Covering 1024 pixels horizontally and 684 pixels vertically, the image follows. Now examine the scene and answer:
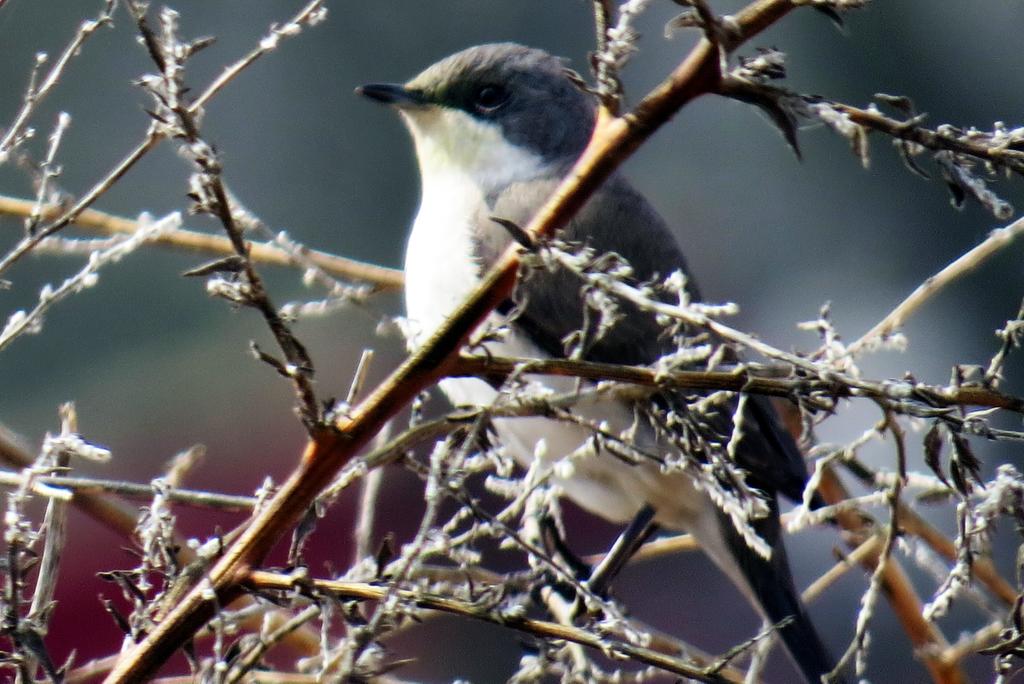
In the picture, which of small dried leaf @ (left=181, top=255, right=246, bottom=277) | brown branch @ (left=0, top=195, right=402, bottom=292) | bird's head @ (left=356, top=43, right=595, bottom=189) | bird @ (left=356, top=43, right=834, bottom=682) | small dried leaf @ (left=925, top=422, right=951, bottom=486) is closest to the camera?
small dried leaf @ (left=181, top=255, right=246, bottom=277)

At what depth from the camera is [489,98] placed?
10.2ft

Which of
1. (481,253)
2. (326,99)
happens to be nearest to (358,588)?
(481,253)

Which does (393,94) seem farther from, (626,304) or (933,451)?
(933,451)

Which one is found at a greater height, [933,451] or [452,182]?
[933,451]

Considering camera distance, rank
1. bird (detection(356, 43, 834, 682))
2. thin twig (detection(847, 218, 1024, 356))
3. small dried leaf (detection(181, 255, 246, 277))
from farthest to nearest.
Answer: bird (detection(356, 43, 834, 682)), thin twig (detection(847, 218, 1024, 356)), small dried leaf (detection(181, 255, 246, 277))

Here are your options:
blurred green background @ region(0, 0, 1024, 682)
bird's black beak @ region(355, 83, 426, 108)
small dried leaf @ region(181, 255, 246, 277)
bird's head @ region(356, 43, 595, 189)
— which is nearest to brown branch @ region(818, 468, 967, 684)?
small dried leaf @ region(181, 255, 246, 277)

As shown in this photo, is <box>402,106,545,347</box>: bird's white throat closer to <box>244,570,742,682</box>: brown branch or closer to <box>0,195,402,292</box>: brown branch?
<box>0,195,402,292</box>: brown branch

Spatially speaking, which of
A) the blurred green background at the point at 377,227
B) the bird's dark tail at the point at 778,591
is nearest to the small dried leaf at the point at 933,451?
the bird's dark tail at the point at 778,591

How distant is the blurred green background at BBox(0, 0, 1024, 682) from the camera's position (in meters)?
4.38

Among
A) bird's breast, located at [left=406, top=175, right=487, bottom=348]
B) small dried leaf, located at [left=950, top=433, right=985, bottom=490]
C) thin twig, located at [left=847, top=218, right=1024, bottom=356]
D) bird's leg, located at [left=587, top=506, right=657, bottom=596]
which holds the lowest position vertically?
bird's leg, located at [left=587, top=506, right=657, bottom=596]

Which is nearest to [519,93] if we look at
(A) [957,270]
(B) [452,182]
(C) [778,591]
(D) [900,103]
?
(B) [452,182]

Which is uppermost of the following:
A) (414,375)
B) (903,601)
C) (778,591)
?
(414,375)

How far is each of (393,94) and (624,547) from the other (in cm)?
108

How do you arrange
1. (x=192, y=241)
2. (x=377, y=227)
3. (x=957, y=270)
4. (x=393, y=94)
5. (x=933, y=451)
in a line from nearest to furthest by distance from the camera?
1. (x=933, y=451)
2. (x=957, y=270)
3. (x=192, y=241)
4. (x=393, y=94)
5. (x=377, y=227)
